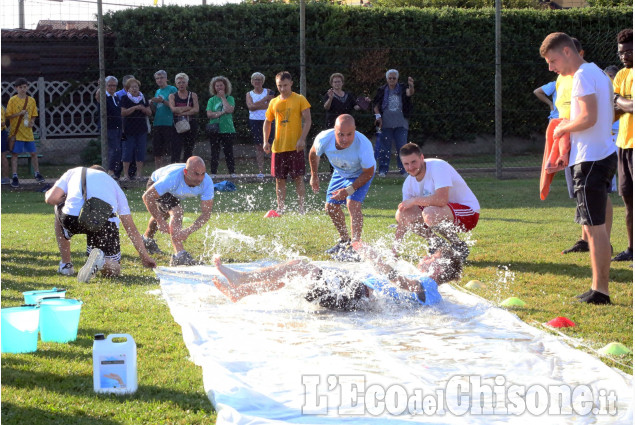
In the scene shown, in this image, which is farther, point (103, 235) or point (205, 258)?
point (205, 258)

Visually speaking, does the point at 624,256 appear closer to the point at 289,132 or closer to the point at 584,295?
the point at 584,295

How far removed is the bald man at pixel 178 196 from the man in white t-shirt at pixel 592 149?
357cm

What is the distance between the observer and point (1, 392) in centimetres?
439

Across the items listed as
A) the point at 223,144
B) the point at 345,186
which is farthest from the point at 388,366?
the point at 223,144

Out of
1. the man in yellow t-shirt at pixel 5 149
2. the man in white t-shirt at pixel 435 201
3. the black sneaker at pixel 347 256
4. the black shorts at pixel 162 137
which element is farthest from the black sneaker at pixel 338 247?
the man in yellow t-shirt at pixel 5 149

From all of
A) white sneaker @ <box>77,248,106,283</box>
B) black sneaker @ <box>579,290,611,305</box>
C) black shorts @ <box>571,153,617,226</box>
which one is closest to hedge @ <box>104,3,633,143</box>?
white sneaker @ <box>77,248,106,283</box>

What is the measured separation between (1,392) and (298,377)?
5.32 ft

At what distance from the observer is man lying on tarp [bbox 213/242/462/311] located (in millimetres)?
6062

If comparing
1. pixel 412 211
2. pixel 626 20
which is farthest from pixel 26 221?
pixel 626 20

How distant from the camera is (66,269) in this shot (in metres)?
7.50

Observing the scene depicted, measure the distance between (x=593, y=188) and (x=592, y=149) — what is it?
1.00 ft

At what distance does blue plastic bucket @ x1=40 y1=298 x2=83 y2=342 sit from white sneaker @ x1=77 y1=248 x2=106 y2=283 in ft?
5.69

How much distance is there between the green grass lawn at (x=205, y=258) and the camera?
4270mm

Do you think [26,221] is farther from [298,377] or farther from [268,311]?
[298,377]
